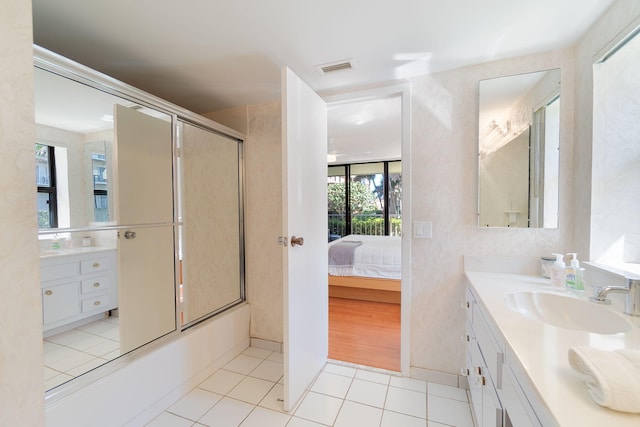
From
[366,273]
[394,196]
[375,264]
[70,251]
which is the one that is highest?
[394,196]

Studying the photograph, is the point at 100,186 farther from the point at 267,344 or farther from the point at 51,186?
the point at 267,344

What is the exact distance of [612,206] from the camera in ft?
4.30

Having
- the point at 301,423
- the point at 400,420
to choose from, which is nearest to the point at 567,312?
the point at 400,420

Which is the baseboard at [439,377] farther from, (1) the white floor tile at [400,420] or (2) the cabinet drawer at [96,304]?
(2) the cabinet drawer at [96,304]

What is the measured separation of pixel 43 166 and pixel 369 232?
18.3ft

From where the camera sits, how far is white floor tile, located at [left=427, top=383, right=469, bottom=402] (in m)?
1.72

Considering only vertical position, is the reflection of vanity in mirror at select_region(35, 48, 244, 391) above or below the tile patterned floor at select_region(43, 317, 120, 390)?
above

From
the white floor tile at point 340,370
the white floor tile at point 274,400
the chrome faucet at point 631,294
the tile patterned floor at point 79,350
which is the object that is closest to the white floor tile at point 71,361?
the tile patterned floor at point 79,350

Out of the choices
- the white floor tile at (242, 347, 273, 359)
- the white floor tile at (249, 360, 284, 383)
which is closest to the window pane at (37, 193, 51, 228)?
the white floor tile at (249, 360, 284, 383)

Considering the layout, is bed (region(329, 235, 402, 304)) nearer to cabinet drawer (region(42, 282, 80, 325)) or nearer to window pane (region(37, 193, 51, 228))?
cabinet drawer (region(42, 282, 80, 325))

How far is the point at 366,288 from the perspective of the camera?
3520 mm

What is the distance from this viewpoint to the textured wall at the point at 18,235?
0.77 meters

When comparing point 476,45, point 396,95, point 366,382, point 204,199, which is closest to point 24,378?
point 204,199

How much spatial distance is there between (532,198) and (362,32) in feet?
4.59
